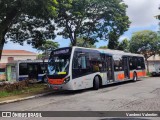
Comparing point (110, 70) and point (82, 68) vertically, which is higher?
point (82, 68)

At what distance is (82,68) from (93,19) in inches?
401

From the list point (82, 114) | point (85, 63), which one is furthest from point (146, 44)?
point (82, 114)

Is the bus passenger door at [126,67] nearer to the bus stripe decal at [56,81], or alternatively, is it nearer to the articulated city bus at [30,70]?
the bus stripe decal at [56,81]

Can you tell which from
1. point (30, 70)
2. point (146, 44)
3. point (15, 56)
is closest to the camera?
point (30, 70)

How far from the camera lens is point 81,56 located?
17312 millimetres

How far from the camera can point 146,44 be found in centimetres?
4181

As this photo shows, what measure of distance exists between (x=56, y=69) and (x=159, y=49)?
1139 inches

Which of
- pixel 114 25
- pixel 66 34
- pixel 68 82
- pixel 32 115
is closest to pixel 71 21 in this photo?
pixel 66 34

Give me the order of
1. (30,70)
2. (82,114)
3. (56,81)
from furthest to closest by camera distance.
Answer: (30,70) < (56,81) < (82,114)

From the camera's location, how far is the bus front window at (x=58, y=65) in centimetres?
1627

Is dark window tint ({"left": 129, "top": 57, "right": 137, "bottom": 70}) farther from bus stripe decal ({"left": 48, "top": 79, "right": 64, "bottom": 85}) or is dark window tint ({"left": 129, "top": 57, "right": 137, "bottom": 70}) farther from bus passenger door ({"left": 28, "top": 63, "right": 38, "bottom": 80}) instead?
bus passenger door ({"left": 28, "top": 63, "right": 38, "bottom": 80})

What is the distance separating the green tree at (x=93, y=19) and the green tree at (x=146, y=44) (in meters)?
15.2

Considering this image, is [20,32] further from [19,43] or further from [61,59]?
[61,59]

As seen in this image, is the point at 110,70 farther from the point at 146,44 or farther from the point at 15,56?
the point at 15,56
